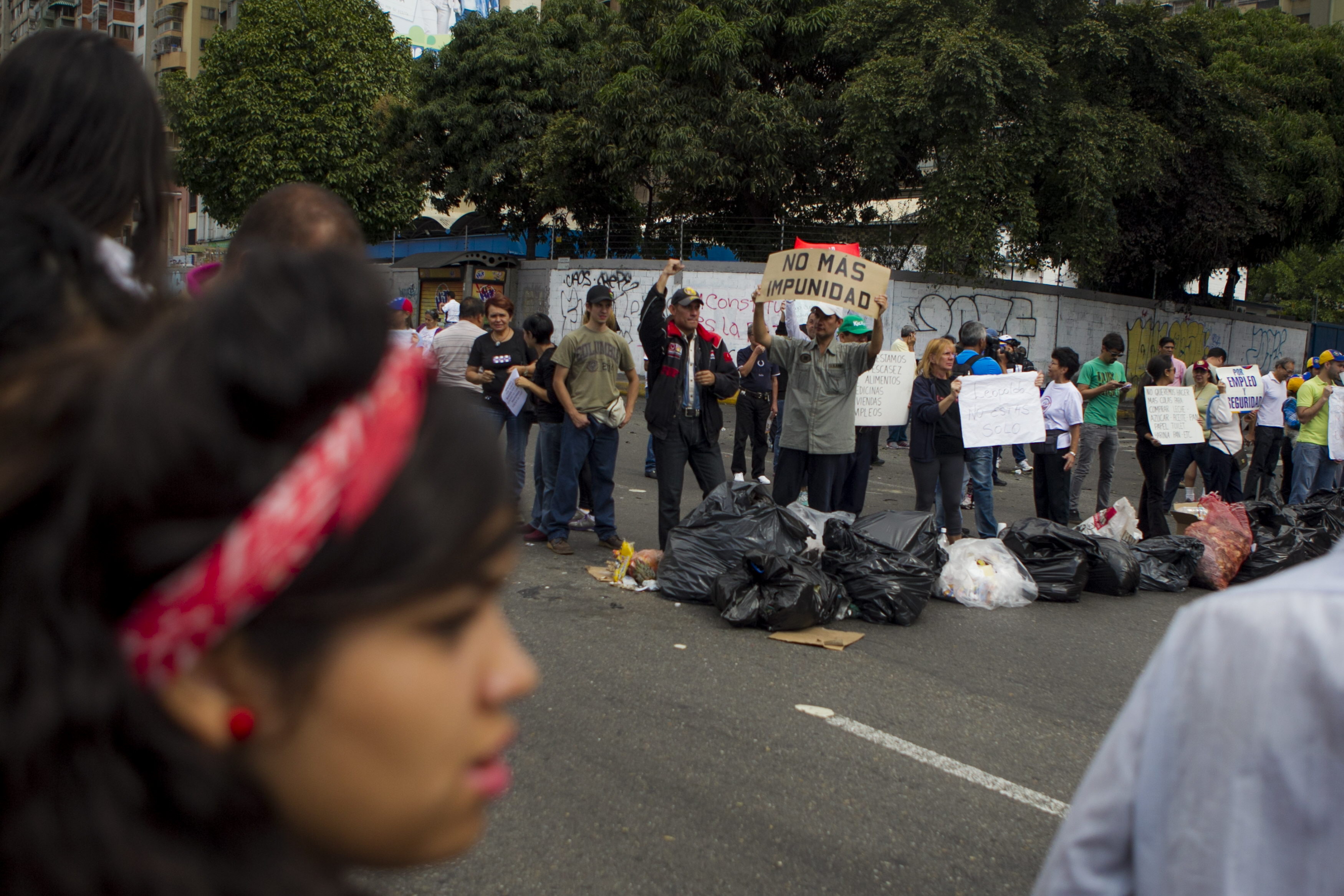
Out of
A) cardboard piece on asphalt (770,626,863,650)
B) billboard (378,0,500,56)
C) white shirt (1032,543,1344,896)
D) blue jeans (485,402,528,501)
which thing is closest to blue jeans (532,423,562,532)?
blue jeans (485,402,528,501)

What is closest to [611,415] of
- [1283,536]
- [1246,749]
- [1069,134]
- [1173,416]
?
[1283,536]

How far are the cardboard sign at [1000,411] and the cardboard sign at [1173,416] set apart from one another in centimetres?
143

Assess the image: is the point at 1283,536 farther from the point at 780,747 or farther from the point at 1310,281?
the point at 1310,281

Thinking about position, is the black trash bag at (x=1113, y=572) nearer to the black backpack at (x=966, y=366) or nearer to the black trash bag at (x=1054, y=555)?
the black trash bag at (x=1054, y=555)

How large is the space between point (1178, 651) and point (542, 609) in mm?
4938

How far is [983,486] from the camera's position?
859 cm

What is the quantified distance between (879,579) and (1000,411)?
3041 millimetres

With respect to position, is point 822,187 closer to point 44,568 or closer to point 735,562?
point 735,562

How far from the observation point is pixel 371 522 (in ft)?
2.17

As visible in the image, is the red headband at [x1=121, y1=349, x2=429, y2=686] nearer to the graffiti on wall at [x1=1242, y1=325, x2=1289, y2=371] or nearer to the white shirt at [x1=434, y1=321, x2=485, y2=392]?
the white shirt at [x1=434, y1=321, x2=485, y2=392]

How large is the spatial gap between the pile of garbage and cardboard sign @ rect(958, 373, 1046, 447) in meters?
1.13

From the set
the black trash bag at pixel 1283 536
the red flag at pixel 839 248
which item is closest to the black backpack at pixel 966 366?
the red flag at pixel 839 248

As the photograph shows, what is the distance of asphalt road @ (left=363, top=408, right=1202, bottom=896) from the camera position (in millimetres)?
3127

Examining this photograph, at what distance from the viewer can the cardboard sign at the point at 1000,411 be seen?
8328mm
